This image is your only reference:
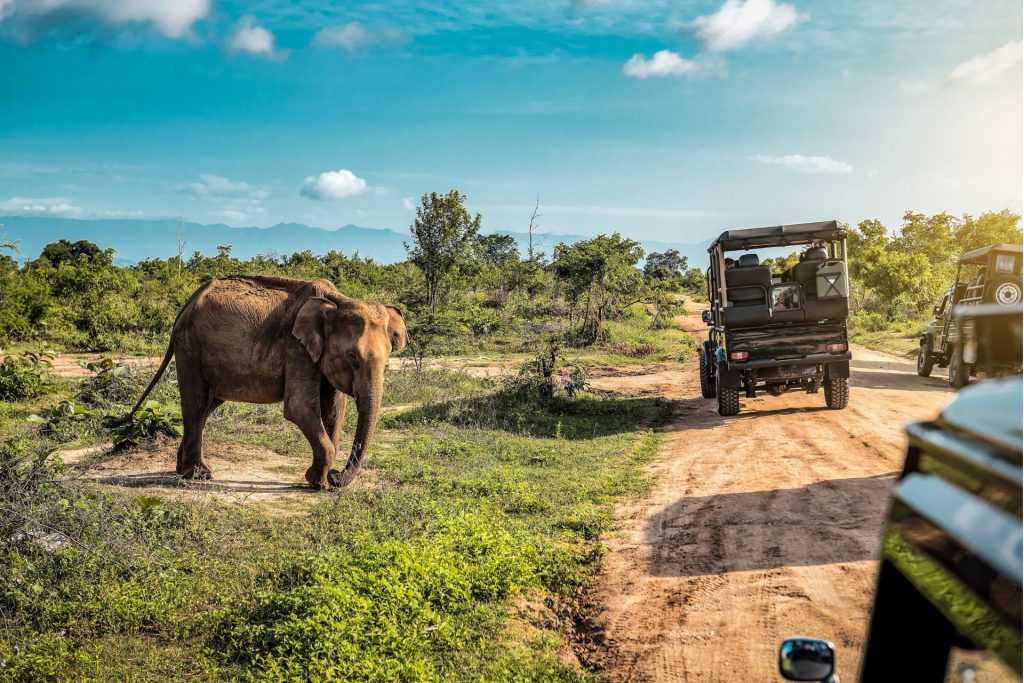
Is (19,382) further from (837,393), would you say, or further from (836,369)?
(837,393)

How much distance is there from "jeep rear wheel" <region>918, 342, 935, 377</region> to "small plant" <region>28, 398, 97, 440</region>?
16.1m

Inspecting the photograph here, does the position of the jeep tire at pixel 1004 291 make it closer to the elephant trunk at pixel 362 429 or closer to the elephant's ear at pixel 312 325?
the elephant trunk at pixel 362 429

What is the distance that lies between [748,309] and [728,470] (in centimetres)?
365

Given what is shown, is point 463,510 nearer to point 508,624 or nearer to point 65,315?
point 508,624

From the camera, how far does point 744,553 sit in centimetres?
602

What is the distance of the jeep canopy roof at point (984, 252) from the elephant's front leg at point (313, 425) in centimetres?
1156

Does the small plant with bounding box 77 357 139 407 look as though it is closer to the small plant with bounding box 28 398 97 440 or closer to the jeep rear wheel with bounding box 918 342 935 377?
the small plant with bounding box 28 398 97 440

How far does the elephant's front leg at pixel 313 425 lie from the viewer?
819cm

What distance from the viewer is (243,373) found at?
863 cm

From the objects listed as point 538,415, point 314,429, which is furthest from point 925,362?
point 314,429

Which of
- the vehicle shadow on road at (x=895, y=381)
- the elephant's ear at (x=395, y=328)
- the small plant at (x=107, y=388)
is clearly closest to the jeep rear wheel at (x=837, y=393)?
the vehicle shadow on road at (x=895, y=381)

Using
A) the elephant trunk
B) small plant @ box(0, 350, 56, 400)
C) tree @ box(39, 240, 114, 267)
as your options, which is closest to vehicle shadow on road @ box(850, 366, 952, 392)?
the elephant trunk

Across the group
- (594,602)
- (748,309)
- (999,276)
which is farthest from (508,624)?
(999,276)

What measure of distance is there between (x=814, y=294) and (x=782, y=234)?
114 centimetres
